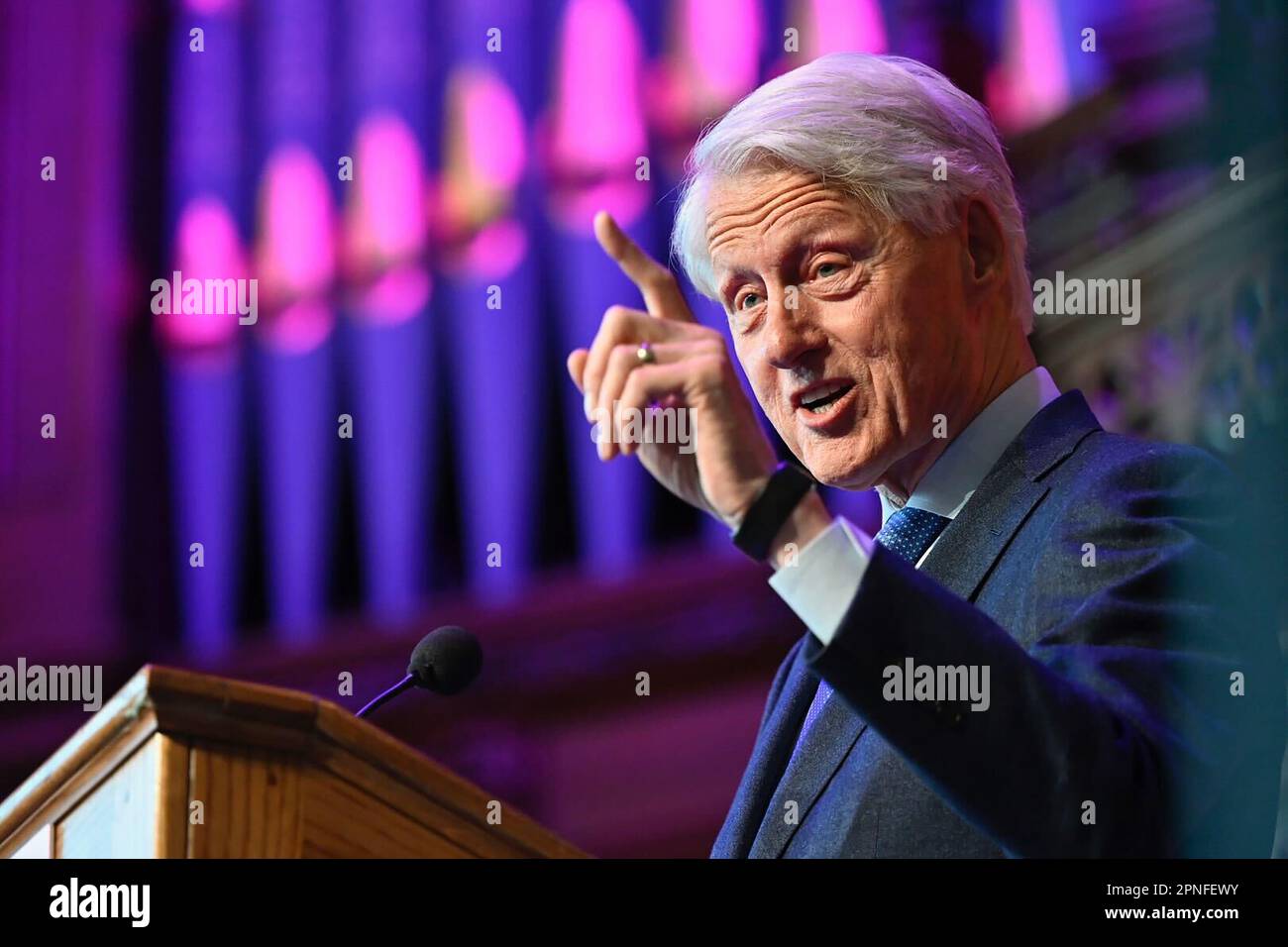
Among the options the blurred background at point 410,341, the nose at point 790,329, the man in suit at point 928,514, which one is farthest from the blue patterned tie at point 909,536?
the blurred background at point 410,341

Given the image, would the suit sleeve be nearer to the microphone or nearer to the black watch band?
the black watch band

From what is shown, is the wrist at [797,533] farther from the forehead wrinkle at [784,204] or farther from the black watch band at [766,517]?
the forehead wrinkle at [784,204]

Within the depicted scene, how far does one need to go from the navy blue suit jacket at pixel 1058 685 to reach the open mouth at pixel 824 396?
0.21 metres

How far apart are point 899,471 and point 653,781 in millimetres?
2665

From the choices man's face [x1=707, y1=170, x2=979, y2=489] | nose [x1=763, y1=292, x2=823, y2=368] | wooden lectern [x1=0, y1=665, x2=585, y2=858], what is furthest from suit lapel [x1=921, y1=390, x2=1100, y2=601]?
wooden lectern [x1=0, y1=665, x2=585, y2=858]

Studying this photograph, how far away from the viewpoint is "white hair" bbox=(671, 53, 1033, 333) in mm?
1853

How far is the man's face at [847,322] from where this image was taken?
1849 mm

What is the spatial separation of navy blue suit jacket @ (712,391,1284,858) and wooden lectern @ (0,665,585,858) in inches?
12.7

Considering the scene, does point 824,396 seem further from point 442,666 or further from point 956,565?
point 442,666

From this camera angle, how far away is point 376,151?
16.8ft

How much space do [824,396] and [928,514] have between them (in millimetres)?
170

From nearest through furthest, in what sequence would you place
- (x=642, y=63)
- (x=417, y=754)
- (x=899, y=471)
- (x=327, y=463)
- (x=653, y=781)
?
1. (x=417, y=754)
2. (x=899, y=471)
3. (x=653, y=781)
4. (x=642, y=63)
5. (x=327, y=463)
